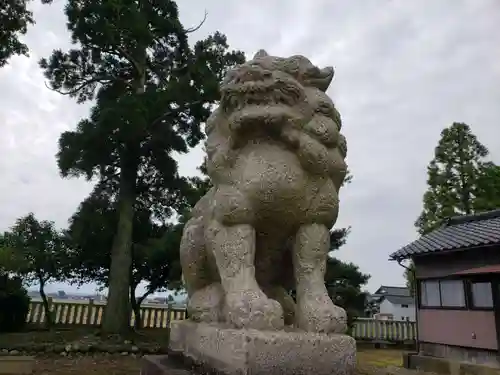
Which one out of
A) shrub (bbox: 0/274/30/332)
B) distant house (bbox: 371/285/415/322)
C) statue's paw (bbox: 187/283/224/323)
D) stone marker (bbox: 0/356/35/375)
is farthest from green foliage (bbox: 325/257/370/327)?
distant house (bbox: 371/285/415/322)

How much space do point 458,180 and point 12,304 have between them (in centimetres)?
1244

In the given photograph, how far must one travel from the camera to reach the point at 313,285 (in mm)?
1829

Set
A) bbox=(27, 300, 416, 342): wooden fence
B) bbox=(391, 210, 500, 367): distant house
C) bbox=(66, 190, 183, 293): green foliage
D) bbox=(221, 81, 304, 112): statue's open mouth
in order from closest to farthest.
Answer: bbox=(221, 81, 304, 112): statue's open mouth → bbox=(391, 210, 500, 367): distant house → bbox=(66, 190, 183, 293): green foliage → bbox=(27, 300, 416, 342): wooden fence

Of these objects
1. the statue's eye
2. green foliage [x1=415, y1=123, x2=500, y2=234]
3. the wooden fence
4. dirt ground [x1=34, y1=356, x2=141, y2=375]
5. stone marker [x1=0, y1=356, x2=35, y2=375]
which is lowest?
dirt ground [x1=34, y1=356, x2=141, y2=375]

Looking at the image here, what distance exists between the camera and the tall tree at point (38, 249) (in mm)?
9835

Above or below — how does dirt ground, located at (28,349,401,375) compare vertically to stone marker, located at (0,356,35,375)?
below

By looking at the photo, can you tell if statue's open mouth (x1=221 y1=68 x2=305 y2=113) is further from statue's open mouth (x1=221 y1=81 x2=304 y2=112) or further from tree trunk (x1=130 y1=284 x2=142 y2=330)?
tree trunk (x1=130 y1=284 x2=142 y2=330)

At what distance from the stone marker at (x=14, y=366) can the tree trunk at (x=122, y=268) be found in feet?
10.1

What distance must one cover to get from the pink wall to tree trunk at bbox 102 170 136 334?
6296 millimetres

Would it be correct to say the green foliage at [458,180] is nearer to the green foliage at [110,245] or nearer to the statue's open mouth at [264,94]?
the green foliage at [110,245]

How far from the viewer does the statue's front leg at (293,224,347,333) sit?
65.1 inches

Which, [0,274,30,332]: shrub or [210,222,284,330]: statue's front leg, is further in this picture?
[0,274,30,332]: shrub

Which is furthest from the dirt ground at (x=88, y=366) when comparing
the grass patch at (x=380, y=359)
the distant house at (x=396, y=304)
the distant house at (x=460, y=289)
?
the distant house at (x=396, y=304)

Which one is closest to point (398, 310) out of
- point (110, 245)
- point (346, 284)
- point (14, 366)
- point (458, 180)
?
point (458, 180)
